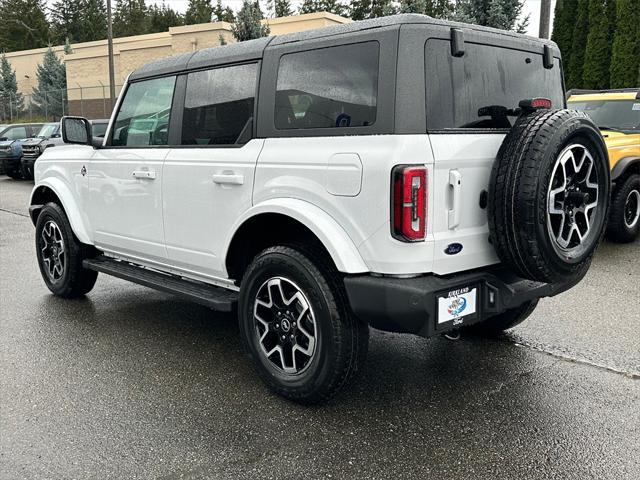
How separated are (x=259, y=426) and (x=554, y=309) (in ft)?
10.4

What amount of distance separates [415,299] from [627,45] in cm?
1959

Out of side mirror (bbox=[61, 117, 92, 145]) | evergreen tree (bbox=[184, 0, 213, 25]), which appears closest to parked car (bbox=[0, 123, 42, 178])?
side mirror (bbox=[61, 117, 92, 145])

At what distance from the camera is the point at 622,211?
816 cm

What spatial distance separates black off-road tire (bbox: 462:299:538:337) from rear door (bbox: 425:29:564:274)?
113cm

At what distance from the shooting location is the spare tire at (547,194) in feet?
10.2

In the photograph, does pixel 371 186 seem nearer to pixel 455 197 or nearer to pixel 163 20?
pixel 455 197

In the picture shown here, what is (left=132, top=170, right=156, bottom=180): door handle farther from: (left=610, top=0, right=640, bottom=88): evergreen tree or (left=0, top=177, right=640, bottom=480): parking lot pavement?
(left=610, top=0, right=640, bottom=88): evergreen tree

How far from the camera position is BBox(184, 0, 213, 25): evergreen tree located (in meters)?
64.2

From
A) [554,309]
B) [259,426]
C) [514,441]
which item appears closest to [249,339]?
[259,426]

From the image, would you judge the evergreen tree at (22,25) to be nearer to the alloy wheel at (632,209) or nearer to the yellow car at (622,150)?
the yellow car at (622,150)

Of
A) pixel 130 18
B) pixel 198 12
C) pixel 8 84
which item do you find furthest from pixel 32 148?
pixel 130 18

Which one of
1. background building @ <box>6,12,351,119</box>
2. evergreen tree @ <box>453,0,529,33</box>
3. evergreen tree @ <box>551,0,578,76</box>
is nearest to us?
evergreen tree @ <box>453,0,529,33</box>

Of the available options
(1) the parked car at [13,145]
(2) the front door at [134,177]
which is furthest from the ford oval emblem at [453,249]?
(1) the parked car at [13,145]

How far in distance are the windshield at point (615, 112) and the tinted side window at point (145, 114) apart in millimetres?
6800
